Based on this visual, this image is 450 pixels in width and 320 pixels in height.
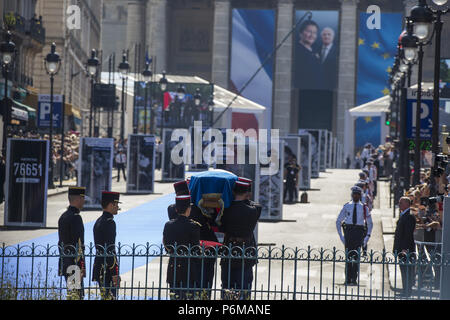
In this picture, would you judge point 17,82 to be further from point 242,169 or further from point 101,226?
point 101,226

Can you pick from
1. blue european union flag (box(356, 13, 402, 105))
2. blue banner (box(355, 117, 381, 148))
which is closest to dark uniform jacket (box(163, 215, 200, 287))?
blue banner (box(355, 117, 381, 148))

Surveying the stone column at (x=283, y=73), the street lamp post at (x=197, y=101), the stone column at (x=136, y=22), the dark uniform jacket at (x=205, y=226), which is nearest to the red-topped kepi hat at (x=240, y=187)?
the dark uniform jacket at (x=205, y=226)

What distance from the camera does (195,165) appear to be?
54594 millimetres

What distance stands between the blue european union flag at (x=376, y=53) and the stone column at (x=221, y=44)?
48.0ft

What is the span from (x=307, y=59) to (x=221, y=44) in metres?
12.3

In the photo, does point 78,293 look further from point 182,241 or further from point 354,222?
point 354,222

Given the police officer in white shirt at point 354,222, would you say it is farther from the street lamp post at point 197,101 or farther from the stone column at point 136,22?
the stone column at point 136,22

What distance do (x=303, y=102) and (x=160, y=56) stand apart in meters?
17.4

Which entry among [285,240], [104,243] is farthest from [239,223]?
[285,240]

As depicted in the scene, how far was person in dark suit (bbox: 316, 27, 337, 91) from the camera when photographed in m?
104

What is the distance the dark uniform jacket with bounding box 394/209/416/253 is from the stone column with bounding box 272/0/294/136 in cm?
9384

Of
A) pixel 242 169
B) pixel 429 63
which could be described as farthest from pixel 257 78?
pixel 242 169

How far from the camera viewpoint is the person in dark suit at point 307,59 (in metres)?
104
